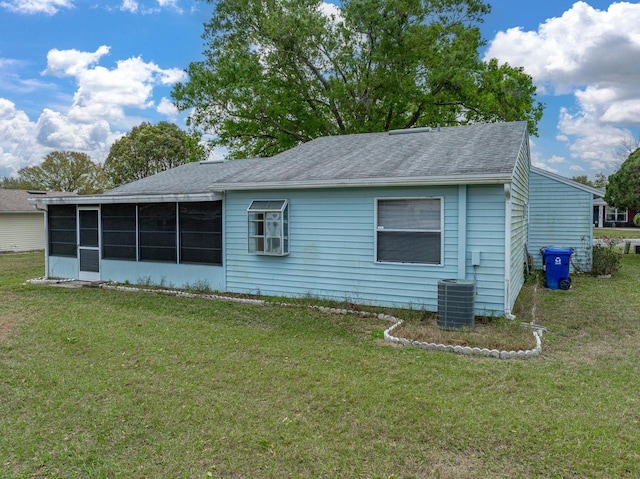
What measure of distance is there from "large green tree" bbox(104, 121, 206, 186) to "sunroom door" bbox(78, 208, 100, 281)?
92.7ft

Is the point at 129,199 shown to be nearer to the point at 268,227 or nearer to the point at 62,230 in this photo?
the point at 62,230

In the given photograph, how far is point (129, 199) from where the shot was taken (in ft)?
33.2

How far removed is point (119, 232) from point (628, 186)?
19.0m

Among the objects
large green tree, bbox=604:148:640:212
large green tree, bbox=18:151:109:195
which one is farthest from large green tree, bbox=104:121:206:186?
large green tree, bbox=604:148:640:212

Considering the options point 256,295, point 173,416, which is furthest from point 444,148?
point 173,416

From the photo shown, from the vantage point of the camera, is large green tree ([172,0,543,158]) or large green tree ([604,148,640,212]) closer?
large green tree ([604,148,640,212])

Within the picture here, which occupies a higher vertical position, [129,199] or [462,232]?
[129,199]

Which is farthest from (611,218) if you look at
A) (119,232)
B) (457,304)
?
(119,232)


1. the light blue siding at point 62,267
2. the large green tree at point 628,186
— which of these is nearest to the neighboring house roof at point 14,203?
the light blue siding at point 62,267

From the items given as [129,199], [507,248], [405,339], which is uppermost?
[129,199]

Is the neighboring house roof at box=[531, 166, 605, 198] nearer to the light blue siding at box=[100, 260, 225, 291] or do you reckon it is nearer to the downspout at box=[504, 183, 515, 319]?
the downspout at box=[504, 183, 515, 319]

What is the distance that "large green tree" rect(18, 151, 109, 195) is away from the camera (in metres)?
42.9

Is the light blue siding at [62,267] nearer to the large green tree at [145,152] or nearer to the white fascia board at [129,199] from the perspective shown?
the white fascia board at [129,199]

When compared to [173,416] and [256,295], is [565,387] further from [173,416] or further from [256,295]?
[256,295]
